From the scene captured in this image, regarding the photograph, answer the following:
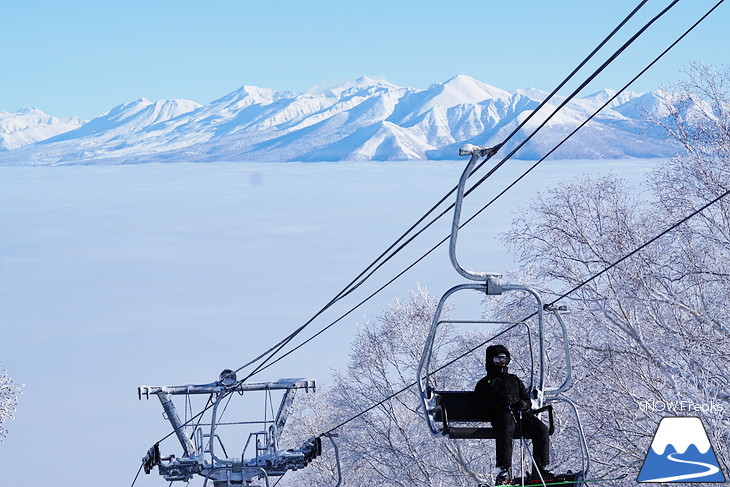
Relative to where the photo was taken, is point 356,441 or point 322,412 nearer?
point 356,441

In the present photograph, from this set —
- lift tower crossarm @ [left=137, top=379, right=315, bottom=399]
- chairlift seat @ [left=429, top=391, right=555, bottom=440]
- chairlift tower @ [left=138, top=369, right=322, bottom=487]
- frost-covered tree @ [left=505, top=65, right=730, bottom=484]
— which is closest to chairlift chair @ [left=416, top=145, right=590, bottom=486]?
chairlift seat @ [left=429, top=391, right=555, bottom=440]

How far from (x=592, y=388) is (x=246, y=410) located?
8813cm

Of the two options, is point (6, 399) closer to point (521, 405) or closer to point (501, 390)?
point (501, 390)

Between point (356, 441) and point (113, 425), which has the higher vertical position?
point (356, 441)

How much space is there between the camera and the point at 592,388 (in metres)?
27.1

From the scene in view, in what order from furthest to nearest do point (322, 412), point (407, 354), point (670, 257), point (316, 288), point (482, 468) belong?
point (316, 288)
point (322, 412)
point (407, 354)
point (482, 468)
point (670, 257)

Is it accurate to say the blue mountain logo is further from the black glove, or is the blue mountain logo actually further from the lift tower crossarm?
the lift tower crossarm

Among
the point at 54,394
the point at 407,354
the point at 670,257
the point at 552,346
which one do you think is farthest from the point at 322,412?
the point at 54,394

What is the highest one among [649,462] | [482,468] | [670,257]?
[670,257]

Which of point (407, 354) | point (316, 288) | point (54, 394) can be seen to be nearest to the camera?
point (407, 354)

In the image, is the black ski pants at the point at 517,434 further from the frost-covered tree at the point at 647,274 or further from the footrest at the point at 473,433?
the frost-covered tree at the point at 647,274

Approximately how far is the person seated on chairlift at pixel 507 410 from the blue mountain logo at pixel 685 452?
415 centimetres

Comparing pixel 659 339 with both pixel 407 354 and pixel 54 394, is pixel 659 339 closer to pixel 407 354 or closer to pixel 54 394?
pixel 407 354

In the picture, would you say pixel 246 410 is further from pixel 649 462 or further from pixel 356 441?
pixel 649 462
